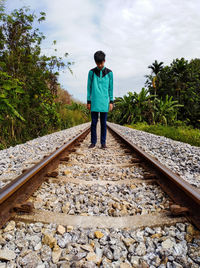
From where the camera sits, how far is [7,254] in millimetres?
1128

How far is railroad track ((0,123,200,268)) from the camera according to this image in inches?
44.1

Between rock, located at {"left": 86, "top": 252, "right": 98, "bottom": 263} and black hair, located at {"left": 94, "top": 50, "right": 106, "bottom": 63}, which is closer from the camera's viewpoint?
rock, located at {"left": 86, "top": 252, "right": 98, "bottom": 263}

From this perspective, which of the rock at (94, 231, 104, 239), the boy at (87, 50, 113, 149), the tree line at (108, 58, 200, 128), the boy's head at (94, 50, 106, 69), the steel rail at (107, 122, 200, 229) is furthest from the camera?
the tree line at (108, 58, 200, 128)

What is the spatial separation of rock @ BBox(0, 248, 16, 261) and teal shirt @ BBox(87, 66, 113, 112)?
3.41 metres

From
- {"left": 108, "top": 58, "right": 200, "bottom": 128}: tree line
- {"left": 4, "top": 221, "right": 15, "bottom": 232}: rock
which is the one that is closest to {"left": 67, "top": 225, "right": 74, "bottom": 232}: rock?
{"left": 4, "top": 221, "right": 15, "bottom": 232}: rock

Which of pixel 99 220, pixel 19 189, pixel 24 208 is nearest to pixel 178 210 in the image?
pixel 99 220

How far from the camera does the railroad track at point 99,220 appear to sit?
112cm

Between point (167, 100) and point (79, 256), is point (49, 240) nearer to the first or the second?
point (79, 256)

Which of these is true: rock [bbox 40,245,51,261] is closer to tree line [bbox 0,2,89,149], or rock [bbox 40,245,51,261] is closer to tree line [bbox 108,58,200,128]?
tree line [bbox 0,2,89,149]

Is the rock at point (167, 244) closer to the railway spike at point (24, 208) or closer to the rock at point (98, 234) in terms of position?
the rock at point (98, 234)

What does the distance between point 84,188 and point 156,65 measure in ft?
138

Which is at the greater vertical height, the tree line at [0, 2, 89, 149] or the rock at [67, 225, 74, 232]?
the tree line at [0, 2, 89, 149]

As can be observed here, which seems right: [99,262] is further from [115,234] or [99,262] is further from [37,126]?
[37,126]

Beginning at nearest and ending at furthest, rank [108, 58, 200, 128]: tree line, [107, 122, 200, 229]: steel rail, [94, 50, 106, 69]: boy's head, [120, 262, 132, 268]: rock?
[120, 262, 132, 268]: rock, [107, 122, 200, 229]: steel rail, [94, 50, 106, 69]: boy's head, [108, 58, 200, 128]: tree line
